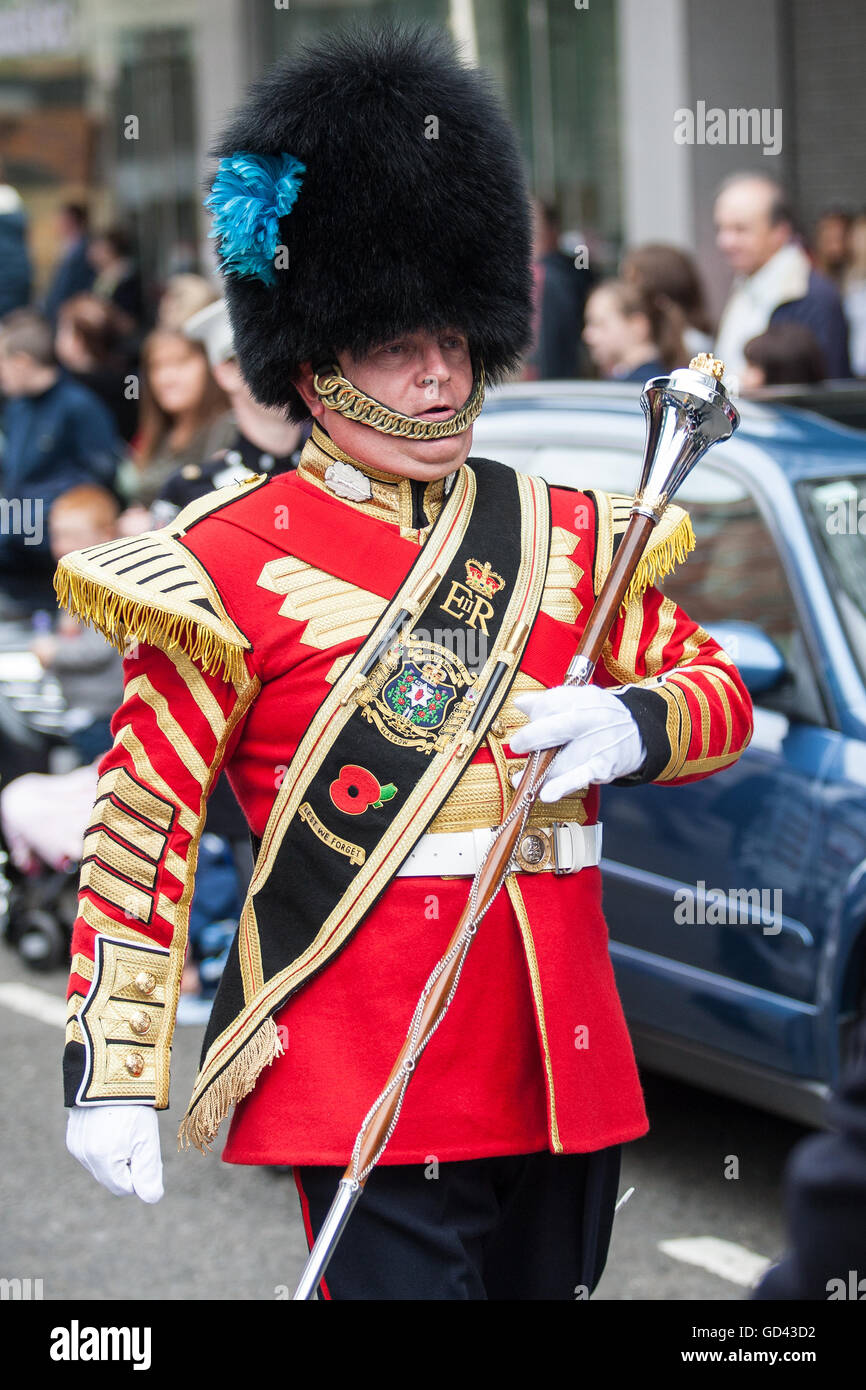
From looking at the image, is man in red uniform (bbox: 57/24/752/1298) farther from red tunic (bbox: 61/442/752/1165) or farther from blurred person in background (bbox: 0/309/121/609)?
blurred person in background (bbox: 0/309/121/609)

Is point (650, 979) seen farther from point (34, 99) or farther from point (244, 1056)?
point (34, 99)

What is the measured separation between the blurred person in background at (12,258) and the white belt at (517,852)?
32.3ft

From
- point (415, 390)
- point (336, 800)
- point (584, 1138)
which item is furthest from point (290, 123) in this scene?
point (584, 1138)

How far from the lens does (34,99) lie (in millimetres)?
18281

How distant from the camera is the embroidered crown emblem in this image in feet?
8.04

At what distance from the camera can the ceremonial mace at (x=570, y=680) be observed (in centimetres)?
226

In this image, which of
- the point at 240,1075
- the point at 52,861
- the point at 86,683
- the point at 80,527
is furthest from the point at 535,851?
the point at 80,527

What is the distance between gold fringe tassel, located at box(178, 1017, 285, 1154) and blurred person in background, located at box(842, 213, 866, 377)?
6667 mm

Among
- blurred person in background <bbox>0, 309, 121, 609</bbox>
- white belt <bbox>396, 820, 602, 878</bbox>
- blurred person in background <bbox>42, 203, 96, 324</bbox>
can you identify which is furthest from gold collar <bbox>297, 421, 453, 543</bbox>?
blurred person in background <bbox>42, 203, 96, 324</bbox>

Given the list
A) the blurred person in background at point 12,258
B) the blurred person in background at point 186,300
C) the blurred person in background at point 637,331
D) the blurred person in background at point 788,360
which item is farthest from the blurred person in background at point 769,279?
the blurred person in background at point 12,258

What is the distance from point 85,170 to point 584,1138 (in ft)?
56.4

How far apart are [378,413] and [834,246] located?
27.1ft

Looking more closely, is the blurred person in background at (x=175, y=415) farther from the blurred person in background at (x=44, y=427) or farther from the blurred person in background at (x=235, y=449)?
the blurred person in background at (x=44, y=427)

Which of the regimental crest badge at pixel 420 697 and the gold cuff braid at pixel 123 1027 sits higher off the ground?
the regimental crest badge at pixel 420 697
